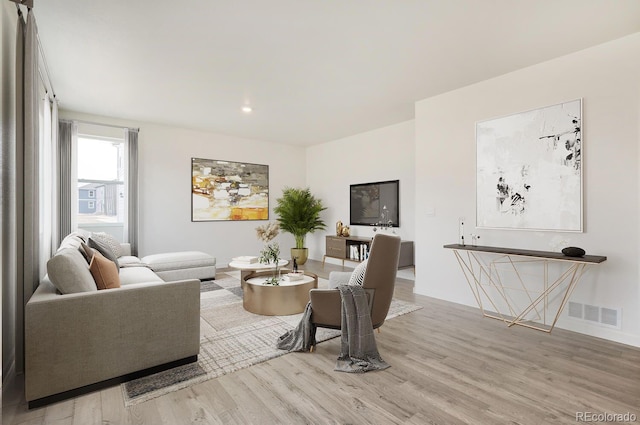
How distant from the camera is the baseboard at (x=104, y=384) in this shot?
6.49ft

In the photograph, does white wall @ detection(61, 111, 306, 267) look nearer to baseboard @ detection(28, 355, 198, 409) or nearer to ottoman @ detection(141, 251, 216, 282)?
ottoman @ detection(141, 251, 216, 282)

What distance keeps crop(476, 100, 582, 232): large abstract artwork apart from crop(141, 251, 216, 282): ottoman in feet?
13.6

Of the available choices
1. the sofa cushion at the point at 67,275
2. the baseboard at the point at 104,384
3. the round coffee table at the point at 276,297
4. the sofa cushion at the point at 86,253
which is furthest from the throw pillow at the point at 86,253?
the round coffee table at the point at 276,297

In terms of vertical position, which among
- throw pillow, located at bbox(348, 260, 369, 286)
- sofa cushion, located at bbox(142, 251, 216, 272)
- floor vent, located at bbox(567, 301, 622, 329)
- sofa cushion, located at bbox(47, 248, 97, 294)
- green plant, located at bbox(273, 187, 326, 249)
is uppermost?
green plant, located at bbox(273, 187, 326, 249)

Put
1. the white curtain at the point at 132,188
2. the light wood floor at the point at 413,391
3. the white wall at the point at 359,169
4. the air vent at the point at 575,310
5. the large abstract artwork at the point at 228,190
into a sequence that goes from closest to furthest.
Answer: the light wood floor at the point at 413,391 → the air vent at the point at 575,310 → the white curtain at the point at 132,188 → the white wall at the point at 359,169 → the large abstract artwork at the point at 228,190

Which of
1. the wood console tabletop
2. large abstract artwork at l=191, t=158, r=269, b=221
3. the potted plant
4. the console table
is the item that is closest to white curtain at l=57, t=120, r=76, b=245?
large abstract artwork at l=191, t=158, r=269, b=221

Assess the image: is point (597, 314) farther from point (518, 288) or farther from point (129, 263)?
point (129, 263)

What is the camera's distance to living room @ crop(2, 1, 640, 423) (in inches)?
116

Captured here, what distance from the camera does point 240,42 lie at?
3008mm

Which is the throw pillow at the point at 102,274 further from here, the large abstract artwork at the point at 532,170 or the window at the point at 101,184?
Answer: the large abstract artwork at the point at 532,170

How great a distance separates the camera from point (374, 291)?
2680mm

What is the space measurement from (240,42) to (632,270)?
416 cm

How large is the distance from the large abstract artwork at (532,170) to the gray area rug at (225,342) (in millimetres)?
1627

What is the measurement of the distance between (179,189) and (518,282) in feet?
18.7
